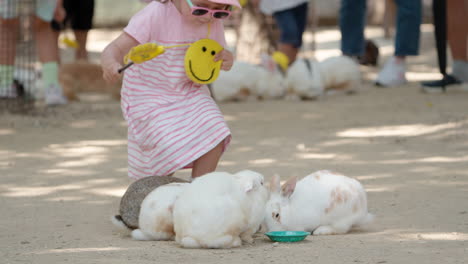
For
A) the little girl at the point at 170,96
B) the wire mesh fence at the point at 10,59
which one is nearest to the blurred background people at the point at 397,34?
the wire mesh fence at the point at 10,59

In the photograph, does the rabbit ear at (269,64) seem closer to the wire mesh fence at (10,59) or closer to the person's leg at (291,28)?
the person's leg at (291,28)

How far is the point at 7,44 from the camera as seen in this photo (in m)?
5.78

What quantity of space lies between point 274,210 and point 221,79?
150 inches

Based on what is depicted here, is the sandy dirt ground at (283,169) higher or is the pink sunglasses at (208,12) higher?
the pink sunglasses at (208,12)

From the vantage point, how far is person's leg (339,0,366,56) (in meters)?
7.30

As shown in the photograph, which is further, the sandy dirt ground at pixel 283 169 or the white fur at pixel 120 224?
the white fur at pixel 120 224

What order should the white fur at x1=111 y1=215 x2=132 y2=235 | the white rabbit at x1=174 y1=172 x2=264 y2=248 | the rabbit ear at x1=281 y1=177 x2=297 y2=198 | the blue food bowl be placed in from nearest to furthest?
1. the white rabbit at x1=174 y1=172 x2=264 y2=248
2. the blue food bowl
3. the rabbit ear at x1=281 y1=177 x2=297 y2=198
4. the white fur at x1=111 y1=215 x2=132 y2=235

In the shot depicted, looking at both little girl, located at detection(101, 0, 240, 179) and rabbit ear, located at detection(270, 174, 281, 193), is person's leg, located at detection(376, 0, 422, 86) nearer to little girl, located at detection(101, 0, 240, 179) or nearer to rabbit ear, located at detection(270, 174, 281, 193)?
little girl, located at detection(101, 0, 240, 179)

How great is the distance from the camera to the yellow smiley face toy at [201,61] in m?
3.45

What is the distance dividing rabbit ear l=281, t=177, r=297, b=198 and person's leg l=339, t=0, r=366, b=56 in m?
4.72

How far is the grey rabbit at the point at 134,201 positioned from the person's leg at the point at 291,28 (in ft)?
13.8

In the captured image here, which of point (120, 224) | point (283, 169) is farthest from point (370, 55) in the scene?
point (120, 224)

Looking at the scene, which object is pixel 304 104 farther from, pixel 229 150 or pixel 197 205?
pixel 197 205

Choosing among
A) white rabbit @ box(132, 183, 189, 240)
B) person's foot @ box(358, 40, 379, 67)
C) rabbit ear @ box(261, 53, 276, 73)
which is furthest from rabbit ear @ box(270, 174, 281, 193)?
person's foot @ box(358, 40, 379, 67)
